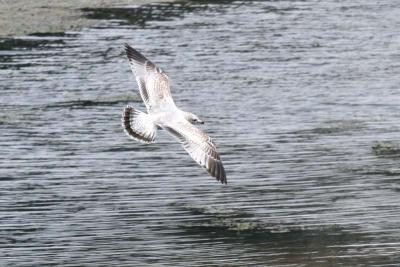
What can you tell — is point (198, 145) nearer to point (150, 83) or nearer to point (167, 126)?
point (167, 126)

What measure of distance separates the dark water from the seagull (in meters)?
1.31

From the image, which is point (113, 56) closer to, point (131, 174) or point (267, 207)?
point (131, 174)

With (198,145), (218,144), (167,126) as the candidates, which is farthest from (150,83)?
(218,144)

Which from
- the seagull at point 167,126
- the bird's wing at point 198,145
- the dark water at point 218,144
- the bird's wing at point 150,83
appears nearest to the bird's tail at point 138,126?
the seagull at point 167,126

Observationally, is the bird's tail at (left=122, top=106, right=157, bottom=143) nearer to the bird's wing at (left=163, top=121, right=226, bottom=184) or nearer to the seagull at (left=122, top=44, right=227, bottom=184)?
the seagull at (left=122, top=44, right=227, bottom=184)

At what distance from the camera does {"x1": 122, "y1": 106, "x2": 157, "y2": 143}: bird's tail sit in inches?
425

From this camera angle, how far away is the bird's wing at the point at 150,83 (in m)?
11.8

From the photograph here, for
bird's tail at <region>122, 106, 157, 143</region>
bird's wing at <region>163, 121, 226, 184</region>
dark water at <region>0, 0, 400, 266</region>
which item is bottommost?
dark water at <region>0, 0, 400, 266</region>

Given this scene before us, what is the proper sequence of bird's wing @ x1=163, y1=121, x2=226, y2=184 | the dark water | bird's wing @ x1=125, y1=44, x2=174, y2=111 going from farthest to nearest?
1. the dark water
2. bird's wing @ x1=125, y1=44, x2=174, y2=111
3. bird's wing @ x1=163, y1=121, x2=226, y2=184

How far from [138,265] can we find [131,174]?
112 inches

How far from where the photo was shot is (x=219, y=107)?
58.9 feet

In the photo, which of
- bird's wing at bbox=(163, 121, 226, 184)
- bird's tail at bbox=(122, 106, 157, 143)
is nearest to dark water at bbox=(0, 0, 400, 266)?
bird's wing at bbox=(163, 121, 226, 184)

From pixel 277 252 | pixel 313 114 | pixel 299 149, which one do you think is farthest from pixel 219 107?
pixel 277 252

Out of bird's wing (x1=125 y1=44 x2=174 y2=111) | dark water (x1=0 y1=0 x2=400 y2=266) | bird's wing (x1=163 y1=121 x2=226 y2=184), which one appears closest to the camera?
bird's wing (x1=163 y1=121 x2=226 y2=184)
